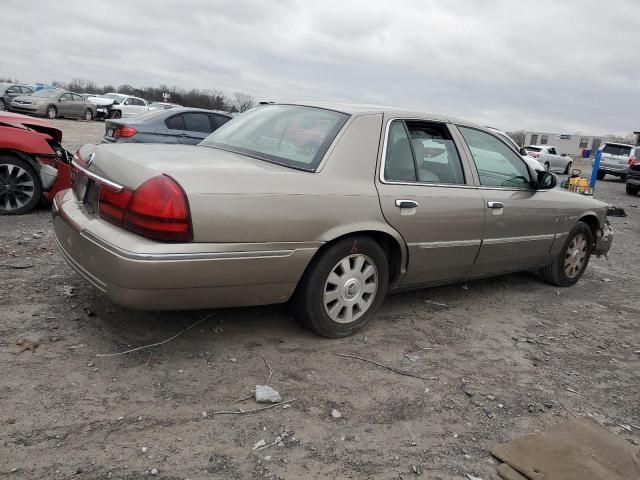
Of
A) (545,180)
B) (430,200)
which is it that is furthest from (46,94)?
(430,200)

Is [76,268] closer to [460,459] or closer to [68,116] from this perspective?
[460,459]

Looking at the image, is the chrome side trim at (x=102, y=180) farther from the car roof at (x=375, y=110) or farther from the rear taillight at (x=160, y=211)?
the car roof at (x=375, y=110)

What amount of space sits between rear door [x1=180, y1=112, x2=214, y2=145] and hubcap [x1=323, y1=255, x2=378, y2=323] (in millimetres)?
6932

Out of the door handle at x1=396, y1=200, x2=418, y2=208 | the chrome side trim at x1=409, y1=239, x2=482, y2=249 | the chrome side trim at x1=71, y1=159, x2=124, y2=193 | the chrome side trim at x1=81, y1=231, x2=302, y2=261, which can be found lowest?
the chrome side trim at x1=81, y1=231, x2=302, y2=261

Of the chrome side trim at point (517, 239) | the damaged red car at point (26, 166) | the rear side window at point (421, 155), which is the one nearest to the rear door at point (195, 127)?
the damaged red car at point (26, 166)

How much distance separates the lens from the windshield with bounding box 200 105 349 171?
358cm

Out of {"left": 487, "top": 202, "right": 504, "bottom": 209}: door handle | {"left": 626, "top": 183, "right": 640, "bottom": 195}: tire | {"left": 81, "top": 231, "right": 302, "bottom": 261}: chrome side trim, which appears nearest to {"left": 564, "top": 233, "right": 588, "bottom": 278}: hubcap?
{"left": 487, "top": 202, "right": 504, "bottom": 209}: door handle

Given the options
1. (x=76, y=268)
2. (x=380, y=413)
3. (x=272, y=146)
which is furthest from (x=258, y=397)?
(x=272, y=146)

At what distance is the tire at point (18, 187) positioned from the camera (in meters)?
6.17

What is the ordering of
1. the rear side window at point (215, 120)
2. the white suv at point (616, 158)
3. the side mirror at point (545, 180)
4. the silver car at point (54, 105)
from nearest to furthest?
the side mirror at point (545, 180) → the rear side window at point (215, 120) → the white suv at point (616, 158) → the silver car at point (54, 105)

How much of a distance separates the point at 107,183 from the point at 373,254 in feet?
5.63

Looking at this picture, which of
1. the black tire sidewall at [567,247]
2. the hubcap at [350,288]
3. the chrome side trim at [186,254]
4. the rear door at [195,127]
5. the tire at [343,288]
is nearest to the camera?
the chrome side trim at [186,254]

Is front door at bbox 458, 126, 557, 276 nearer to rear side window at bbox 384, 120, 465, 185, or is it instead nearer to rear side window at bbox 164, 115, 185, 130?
rear side window at bbox 384, 120, 465, 185

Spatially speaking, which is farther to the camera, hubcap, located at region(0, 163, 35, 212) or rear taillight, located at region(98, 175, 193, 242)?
hubcap, located at region(0, 163, 35, 212)
